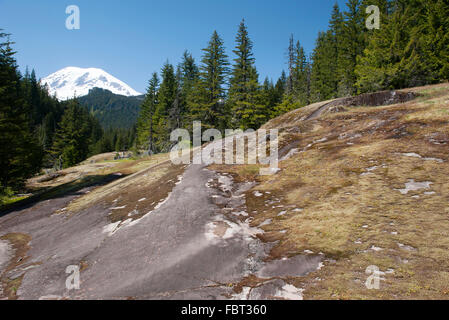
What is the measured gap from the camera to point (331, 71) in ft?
153

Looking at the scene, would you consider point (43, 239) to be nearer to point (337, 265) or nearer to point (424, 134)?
point (337, 265)

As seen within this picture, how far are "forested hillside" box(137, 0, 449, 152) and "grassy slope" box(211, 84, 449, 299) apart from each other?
50.0 ft

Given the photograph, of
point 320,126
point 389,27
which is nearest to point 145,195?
point 320,126

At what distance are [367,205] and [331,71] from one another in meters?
46.4

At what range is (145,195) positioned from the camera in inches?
533

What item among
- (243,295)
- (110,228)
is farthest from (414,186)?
(110,228)

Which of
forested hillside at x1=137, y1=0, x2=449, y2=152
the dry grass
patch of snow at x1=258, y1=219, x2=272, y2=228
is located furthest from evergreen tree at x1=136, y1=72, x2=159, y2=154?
patch of snow at x1=258, y1=219, x2=272, y2=228

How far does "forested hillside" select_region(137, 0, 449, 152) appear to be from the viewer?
2630 centimetres

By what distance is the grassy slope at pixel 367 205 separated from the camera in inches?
194

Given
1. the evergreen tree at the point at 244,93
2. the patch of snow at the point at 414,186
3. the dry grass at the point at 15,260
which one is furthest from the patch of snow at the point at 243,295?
the evergreen tree at the point at 244,93

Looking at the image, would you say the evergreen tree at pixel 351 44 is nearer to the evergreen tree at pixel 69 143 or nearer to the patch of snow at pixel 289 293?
the patch of snow at pixel 289 293

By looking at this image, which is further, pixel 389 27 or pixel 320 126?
pixel 389 27

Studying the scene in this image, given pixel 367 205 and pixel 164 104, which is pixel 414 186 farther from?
pixel 164 104
